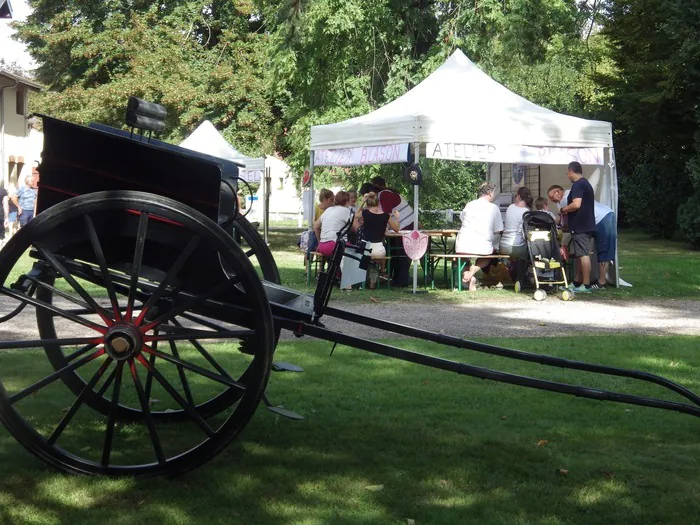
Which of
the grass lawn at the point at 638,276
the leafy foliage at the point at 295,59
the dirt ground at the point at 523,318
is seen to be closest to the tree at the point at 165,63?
the leafy foliage at the point at 295,59

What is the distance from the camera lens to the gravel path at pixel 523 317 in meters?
10.4

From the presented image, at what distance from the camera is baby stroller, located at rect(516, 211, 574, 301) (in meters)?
14.4

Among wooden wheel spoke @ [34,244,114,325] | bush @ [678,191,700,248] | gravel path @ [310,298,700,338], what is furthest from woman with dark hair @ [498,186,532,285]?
bush @ [678,191,700,248]

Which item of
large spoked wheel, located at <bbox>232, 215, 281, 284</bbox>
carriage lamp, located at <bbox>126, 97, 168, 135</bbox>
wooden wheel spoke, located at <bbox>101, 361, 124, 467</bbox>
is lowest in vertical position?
wooden wheel spoke, located at <bbox>101, 361, 124, 467</bbox>

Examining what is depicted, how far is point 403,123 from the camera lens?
14.7 meters

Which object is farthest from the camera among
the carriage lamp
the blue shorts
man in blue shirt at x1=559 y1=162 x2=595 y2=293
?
the blue shorts

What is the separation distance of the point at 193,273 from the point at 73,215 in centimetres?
61

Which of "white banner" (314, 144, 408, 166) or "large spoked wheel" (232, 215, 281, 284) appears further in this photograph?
"white banner" (314, 144, 408, 166)

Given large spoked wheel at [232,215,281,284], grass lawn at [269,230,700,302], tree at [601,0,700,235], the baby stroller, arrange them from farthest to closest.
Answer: tree at [601,0,700,235] → the baby stroller → grass lawn at [269,230,700,302] → large spoked wheel at [232,215,281,284]

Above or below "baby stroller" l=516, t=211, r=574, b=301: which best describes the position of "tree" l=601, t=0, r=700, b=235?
above

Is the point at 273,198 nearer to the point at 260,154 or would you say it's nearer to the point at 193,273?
the point at 260,154

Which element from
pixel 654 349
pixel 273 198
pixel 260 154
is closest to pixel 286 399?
pixel 654 349

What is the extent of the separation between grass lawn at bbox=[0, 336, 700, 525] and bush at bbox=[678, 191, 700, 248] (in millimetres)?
20738

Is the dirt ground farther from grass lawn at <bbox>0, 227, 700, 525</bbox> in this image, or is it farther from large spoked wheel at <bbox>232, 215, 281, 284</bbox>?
large spoked wheel at <bbox>232, 215, 281, 284</bbox>
